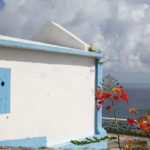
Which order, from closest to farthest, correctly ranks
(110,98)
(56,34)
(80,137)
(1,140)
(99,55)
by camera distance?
(110,98) < (1,140) < (80,137) < (99,55) < (56,34)

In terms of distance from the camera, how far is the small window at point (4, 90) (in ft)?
20.8

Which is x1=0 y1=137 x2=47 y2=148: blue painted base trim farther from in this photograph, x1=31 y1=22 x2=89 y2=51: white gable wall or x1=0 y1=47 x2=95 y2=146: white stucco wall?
x1=31 y1=22 x2=89 y2=51: white gable wall

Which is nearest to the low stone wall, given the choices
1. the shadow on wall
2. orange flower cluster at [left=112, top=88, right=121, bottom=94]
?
the shadow on wall

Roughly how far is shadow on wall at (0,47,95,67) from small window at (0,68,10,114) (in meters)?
0.38

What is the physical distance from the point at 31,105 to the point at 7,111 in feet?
2.65

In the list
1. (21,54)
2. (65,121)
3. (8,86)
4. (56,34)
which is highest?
(56,34)

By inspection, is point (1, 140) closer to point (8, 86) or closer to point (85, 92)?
point (8, 86)

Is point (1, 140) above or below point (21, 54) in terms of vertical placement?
below

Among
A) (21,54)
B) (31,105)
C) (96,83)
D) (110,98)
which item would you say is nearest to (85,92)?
(96,83)

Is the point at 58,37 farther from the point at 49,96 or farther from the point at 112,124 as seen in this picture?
the point at 112,124

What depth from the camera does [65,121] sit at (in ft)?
26.6

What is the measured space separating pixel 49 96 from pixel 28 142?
145 centimetres

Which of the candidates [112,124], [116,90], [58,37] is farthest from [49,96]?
[112,124]

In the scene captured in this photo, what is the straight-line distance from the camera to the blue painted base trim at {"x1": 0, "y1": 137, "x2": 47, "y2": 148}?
6.47m
